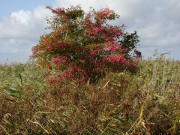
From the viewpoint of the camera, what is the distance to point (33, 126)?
3.40 m

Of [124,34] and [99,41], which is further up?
[124,34]

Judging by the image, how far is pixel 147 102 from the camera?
3375 mm

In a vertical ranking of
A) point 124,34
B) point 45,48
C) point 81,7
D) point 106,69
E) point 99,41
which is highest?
point 81,7

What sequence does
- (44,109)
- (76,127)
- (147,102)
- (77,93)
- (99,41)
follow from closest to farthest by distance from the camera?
1. (76,127)
2. (147,102)
3. (44,109)
4. (77,93)
5. (99,41)

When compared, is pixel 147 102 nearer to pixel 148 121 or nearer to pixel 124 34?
pixel 148 121

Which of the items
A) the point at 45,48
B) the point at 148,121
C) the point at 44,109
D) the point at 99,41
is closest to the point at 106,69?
the point at 99,41

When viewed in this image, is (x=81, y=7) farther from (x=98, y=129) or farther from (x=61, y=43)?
(x=98, y=129)

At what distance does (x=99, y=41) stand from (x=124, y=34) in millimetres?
1389

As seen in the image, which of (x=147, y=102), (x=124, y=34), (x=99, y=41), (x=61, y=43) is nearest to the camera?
(x=147, y=102)

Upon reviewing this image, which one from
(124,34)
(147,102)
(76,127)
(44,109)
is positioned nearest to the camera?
(76,127)

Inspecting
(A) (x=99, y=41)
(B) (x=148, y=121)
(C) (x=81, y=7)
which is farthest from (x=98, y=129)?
(C) (x=81, y=7)

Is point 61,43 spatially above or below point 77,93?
above

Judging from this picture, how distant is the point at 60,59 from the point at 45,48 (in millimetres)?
619

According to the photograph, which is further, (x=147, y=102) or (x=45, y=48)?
(x=45, y=48)
